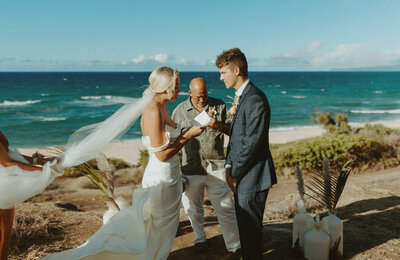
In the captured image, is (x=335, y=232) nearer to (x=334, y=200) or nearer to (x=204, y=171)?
(x=334, y=200)

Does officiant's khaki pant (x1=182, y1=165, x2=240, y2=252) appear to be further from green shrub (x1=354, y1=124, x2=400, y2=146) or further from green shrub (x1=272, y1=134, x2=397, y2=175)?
green shrub (x1=354, y1=124, x2=400, y2=146)

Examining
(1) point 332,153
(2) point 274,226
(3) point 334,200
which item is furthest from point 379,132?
(3) point 334,200

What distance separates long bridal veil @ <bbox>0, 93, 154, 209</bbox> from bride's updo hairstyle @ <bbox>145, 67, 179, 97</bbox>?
0.52ft

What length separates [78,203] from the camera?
8.28 metres

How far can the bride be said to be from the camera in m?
3.47

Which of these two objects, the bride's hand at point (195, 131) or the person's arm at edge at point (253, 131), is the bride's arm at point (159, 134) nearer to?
the bride's hand at point (195, 131)

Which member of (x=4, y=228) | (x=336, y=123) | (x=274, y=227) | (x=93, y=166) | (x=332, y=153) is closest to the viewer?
(x=4, y=228)

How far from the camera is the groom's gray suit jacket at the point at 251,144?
330 cm

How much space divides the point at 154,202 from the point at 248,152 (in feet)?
4.23

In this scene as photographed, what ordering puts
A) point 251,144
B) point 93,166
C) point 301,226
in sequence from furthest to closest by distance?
point 93,166
point 301,226
point 251,144

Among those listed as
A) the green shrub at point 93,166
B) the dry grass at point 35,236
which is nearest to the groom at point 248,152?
the dry grass at point 35,236

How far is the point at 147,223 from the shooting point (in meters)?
3.79

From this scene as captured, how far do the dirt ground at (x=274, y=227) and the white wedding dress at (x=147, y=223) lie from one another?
27.7 inches

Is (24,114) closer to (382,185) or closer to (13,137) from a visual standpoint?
(13,137)
